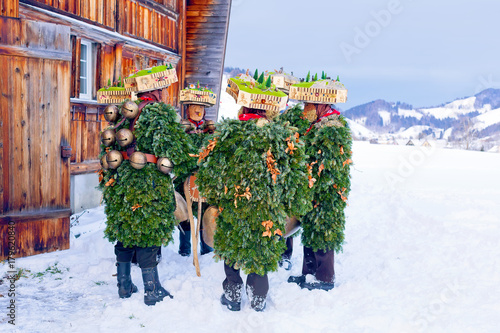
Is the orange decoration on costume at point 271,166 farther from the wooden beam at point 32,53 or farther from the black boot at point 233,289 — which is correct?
the wooden beam at point 32,53

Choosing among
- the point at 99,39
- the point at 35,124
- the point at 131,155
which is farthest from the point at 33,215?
the point at 99,39

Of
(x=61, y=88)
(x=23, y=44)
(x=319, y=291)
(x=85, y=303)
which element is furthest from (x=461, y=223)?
(x=23, y=44)

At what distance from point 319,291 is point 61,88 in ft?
13.0

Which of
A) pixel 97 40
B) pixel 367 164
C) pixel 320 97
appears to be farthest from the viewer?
pixel 367 164

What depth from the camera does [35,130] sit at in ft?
16.5

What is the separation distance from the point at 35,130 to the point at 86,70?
10.2ft

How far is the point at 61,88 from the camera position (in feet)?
17.2

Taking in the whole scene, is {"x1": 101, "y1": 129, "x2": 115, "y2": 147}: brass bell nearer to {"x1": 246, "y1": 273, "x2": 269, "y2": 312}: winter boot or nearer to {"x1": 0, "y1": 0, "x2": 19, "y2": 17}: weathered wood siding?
{"x1": 246, "y1": 273, "x2": 269, "y2": 312}: winter boot

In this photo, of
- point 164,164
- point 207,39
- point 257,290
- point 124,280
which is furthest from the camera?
point 207,39

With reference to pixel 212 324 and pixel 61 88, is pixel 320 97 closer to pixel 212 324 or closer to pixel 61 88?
pixel 212 324

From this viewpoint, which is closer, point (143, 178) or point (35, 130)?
point (143, 178)

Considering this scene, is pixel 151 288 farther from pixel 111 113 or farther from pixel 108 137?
pixel 111 113

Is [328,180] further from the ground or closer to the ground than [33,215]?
Answer: further from the ground

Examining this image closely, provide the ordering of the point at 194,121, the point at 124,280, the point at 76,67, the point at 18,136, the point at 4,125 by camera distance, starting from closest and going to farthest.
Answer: the point at 124,280
the point at 4,125
the point at 18,136
the point at 194,121
the point at 76,67
